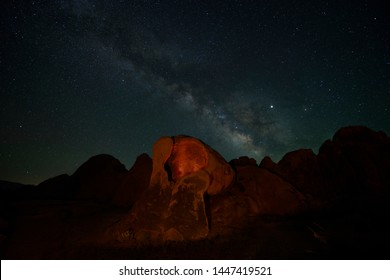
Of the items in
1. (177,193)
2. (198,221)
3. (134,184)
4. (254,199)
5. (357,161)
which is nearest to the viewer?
(198,221)

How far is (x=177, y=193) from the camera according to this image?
10.3 m

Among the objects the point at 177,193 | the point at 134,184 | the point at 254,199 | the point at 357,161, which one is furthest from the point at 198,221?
the point at 357,161

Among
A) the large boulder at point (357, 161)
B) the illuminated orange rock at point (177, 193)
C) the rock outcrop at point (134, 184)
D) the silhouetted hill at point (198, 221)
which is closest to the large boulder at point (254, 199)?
the silhouetted hill at point (198, 221)

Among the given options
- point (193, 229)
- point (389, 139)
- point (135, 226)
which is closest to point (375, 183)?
point (389, 139)

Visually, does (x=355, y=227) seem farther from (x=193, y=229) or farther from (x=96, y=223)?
(x=96, y=223)

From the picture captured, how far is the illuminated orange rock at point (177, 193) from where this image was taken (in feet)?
31.1

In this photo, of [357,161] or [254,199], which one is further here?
[357,161]

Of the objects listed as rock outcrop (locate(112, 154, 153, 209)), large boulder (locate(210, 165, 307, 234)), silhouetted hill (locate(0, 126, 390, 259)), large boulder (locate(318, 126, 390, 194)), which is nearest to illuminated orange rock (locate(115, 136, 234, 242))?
silhouetted hill (locate(0, 126, 390, 259))

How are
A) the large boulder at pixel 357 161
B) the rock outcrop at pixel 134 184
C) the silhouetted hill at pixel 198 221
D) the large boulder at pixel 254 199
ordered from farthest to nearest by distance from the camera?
the large boulder at pixel 357 161
the rock outcrop at pixel 134 184
the large boulder at pixel 254 199
the silhouetted hill at pixel 198 221

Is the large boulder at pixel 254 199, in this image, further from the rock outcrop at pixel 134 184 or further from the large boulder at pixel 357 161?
the large boulder at pixel 357 161

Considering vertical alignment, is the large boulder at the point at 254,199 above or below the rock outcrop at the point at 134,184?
below

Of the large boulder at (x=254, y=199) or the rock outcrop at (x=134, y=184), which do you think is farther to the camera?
the rock outcrop at (x=134, y=184)

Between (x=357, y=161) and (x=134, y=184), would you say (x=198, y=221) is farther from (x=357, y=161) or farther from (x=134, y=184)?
(x=357, y=161)

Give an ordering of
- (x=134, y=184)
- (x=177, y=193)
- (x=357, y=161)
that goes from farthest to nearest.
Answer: (x=357, y=161) < (x=134, y=184) < (x=177, y=193)
